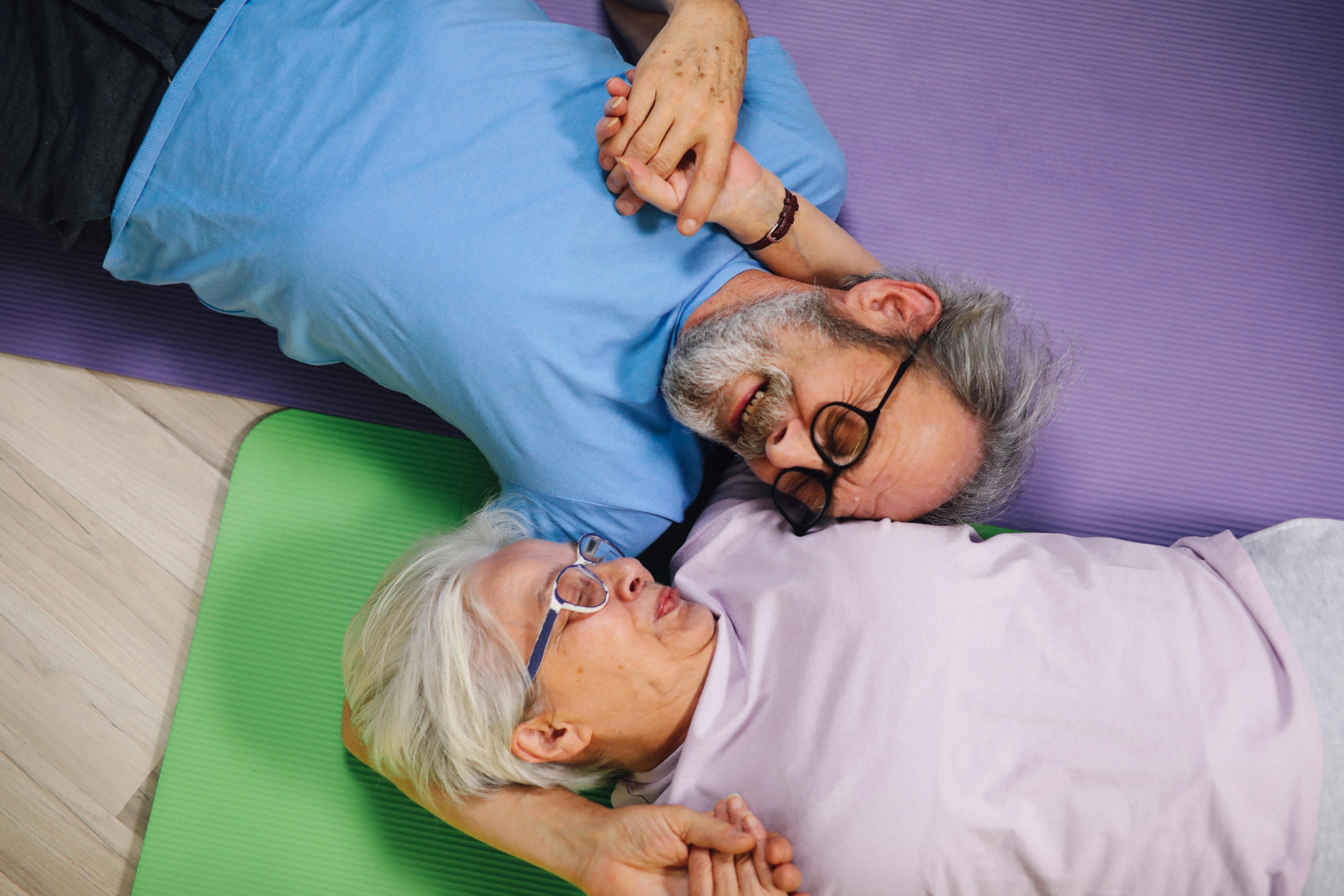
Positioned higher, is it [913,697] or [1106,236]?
[1106,236]

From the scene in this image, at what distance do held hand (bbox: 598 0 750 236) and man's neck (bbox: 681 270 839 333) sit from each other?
0.46 feet

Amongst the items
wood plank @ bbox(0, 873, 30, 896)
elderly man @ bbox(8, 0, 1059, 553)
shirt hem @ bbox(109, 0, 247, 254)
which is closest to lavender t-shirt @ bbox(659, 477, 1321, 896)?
elderly man @ bbox(8, 0, 1059, 553)

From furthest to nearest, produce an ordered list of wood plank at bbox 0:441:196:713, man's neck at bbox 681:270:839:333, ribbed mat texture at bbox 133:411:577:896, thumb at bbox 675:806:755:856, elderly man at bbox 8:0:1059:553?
wood plank at bbox 0:441:196:713
ribbed mat texture at bbox 133:411:577:896
man's neck at bbox 681:270:839:333
elderly man at bbox 8:0:1059:553
thumb at bbox 675:806:755:856

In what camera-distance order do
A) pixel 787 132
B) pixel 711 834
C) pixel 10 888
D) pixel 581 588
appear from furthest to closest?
→ pixel 10 888
pixel 787 132
pixel 581 588
pixel 711 834

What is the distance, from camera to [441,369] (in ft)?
4.72

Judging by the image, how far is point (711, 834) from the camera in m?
1.29

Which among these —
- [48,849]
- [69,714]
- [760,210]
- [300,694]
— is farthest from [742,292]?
[48,849]

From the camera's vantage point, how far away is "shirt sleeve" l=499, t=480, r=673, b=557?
1.55 metres

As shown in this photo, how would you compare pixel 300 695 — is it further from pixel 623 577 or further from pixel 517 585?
pixel 623 577

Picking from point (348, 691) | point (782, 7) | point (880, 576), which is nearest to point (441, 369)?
point (348, 691)

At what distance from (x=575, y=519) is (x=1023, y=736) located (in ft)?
2.79

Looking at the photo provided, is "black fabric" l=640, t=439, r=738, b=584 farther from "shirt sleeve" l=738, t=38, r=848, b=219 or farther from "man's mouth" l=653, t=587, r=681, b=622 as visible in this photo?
"shirt sleeve" l=738, t=38, r=848, b=219

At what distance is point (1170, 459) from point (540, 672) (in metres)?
1.46

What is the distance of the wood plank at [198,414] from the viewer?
189 cm
